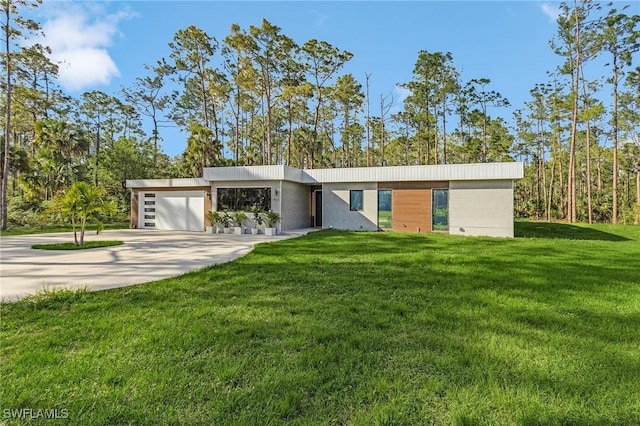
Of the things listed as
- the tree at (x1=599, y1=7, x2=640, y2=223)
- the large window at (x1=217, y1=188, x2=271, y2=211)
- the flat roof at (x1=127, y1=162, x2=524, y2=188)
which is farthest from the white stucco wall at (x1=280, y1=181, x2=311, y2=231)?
the tree at (x1=599, y1=7, x2=640, y2=223)

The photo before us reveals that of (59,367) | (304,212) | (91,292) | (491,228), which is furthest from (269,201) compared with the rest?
(59,367)

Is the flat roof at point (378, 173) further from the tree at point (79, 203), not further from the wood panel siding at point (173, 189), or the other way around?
the tree at point (79, 203)

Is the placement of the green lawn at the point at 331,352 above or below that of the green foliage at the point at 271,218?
below

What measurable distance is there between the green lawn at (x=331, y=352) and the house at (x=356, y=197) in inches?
288

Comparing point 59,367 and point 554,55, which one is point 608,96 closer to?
point 554,55

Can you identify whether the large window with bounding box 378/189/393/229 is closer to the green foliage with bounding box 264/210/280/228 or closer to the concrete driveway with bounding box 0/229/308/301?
the green foliage with bounding box 264/210/280/228

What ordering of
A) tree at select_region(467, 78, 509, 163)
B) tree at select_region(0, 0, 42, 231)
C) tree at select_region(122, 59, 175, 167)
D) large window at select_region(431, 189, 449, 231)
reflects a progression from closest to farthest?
large window at select_region(431, 189, 449, 231), tree at select_region(0, 0, 42, 231), tree at select_region(467, 78, 509, 163), tree at select_region(122, 59, 175, 167)

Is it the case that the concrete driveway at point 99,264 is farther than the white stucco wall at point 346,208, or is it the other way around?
the white stucco wall at point 346,208

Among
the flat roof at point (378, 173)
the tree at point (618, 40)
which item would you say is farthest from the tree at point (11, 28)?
the tree at point (618, 40)

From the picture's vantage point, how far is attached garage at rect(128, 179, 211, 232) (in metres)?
15.1

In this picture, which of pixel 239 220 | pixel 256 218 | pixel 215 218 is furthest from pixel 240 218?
pixel 215 218

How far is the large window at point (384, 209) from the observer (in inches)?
543

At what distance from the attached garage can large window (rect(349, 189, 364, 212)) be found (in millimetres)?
6304

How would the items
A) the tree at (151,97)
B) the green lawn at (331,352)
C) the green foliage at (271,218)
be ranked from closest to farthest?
the green lawn at (331,352) → the green foliage at (271,218) → the tree at (151,97)
